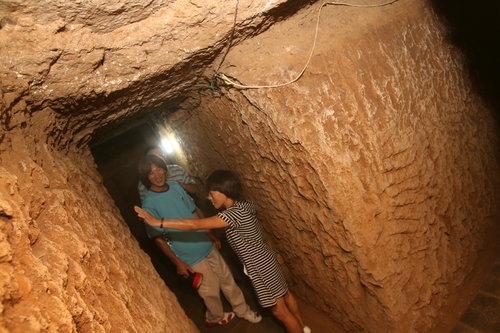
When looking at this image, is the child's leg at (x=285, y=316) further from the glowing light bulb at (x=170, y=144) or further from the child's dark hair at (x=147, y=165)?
the glowing light bulb at (x=170, y=144)

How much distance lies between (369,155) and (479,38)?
79.1 inches

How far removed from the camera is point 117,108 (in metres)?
1.93

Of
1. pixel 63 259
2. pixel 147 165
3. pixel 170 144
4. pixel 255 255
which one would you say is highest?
pixel 170 144

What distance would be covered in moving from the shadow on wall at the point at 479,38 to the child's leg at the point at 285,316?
263cm

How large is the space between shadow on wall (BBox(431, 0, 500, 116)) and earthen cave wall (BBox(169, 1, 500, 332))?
0.20m

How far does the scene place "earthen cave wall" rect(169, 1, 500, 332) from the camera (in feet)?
6.08

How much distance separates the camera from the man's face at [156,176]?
2.53 m

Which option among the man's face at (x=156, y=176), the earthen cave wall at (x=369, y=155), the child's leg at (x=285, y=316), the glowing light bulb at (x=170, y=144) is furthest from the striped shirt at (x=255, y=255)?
A: the glowing light bulb at (x=170, y=144)

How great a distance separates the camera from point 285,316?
7.93 feet

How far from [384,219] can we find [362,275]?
0.45 metres

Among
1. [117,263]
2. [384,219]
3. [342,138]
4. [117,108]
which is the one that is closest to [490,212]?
[384,219]

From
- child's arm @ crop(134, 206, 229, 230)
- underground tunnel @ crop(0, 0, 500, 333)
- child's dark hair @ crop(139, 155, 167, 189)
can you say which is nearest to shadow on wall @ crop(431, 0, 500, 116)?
underground tunnel @ crop(0, 0, 500, 333)

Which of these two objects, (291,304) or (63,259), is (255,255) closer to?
(291,304)

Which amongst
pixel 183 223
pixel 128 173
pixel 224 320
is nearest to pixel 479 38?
pixel 183 223
